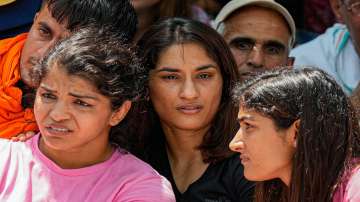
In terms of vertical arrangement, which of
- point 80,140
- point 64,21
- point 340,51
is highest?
point 64,21

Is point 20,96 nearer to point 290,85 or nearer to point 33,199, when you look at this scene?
point 33,199

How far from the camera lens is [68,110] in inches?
106

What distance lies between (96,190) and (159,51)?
2.37 ft

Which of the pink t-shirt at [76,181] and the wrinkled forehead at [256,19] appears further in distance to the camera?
the wrinkled forehead at [256,19]

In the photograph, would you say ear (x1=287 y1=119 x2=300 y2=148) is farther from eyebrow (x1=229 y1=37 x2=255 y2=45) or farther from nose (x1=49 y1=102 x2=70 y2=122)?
eyebrow (x1=229 y1=37 x2=255 y2=45)

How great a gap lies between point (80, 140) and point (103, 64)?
27 centimetres

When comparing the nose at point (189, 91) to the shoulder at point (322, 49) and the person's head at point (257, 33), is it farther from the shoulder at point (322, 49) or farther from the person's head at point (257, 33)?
the shoulder at point (322, 49)

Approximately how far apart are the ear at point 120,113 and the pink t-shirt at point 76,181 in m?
0.13

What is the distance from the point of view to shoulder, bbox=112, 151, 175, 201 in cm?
267

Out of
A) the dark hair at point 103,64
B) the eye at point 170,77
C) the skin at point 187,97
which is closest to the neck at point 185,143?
the skin at point 187,97

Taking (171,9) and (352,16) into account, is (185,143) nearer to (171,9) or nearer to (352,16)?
(171,9)

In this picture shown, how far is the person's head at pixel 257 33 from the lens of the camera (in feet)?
11.7

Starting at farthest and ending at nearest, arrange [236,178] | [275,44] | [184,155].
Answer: [275,44]
[184,155]
[236,178]

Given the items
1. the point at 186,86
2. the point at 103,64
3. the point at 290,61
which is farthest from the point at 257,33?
the point at 103,64
